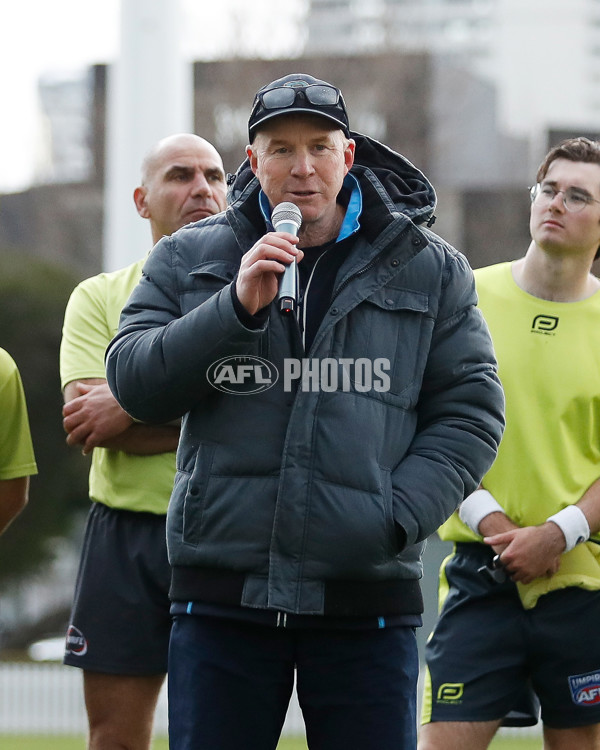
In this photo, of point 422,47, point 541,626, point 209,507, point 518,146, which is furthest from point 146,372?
point 518,146

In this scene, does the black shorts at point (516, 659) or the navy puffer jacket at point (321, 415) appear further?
the black shorts at point (516, 659)

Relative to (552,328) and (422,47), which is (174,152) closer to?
(552,328)

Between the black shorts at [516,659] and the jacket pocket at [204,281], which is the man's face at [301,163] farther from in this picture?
the black shorts at [516,659]

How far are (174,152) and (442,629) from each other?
6.15 feet

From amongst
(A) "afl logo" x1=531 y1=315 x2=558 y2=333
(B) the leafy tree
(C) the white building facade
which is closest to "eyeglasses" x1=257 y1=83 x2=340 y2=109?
(A) "afl logo" x1=531 y1=315 x2=558 y2=333

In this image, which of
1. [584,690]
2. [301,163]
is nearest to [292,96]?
[301,163]

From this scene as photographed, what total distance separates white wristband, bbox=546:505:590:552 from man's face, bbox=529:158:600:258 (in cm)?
86

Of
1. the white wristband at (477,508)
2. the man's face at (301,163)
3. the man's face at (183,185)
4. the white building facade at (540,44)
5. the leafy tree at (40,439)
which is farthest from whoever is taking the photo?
the white building facade at (540,44)

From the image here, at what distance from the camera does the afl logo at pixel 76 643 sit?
4410 millimetres

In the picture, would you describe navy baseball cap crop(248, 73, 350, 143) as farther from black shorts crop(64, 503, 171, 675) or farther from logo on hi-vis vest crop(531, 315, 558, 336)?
black shorts crop(64, 503, 171, 675)

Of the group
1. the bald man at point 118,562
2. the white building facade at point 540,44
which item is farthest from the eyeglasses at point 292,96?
the white building facade at point 540,44

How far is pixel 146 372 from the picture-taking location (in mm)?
3164

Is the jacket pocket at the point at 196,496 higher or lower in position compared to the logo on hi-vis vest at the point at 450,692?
higher

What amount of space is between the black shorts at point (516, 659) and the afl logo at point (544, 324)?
29.4 inches
